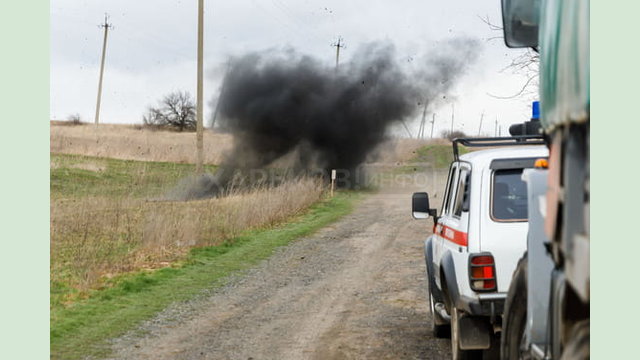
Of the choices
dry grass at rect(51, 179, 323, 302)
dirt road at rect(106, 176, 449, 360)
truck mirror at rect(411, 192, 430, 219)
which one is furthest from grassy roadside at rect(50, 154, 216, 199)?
truck mirror at rect(411, 192, 430, 219)

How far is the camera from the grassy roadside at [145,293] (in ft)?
29.9

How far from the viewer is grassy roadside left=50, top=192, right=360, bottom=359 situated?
359 inches

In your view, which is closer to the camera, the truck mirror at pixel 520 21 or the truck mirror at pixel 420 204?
the truck mirror at pixel 520 21

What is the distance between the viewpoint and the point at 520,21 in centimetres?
535

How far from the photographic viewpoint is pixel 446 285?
711 centimetres

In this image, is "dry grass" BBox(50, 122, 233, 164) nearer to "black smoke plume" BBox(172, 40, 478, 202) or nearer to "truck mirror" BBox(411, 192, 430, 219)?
"black smoke plume" BBox(172, 40, 478, 202)

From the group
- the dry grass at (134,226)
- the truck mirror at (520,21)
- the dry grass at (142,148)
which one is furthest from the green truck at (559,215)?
the dry grass at (142,148)

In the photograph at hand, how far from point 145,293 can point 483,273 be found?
22.6ft

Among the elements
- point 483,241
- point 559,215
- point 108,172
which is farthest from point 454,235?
point 108,172

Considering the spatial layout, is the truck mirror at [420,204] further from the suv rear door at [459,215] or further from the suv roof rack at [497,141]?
the suv roof rack at [497,141]

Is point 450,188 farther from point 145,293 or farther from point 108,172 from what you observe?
point 108,172

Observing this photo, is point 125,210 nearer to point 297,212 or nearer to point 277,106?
point 297,212

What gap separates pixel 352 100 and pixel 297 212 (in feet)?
57.9

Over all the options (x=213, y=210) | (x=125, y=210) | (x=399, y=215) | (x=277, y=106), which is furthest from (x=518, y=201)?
(x=277, y=106)
